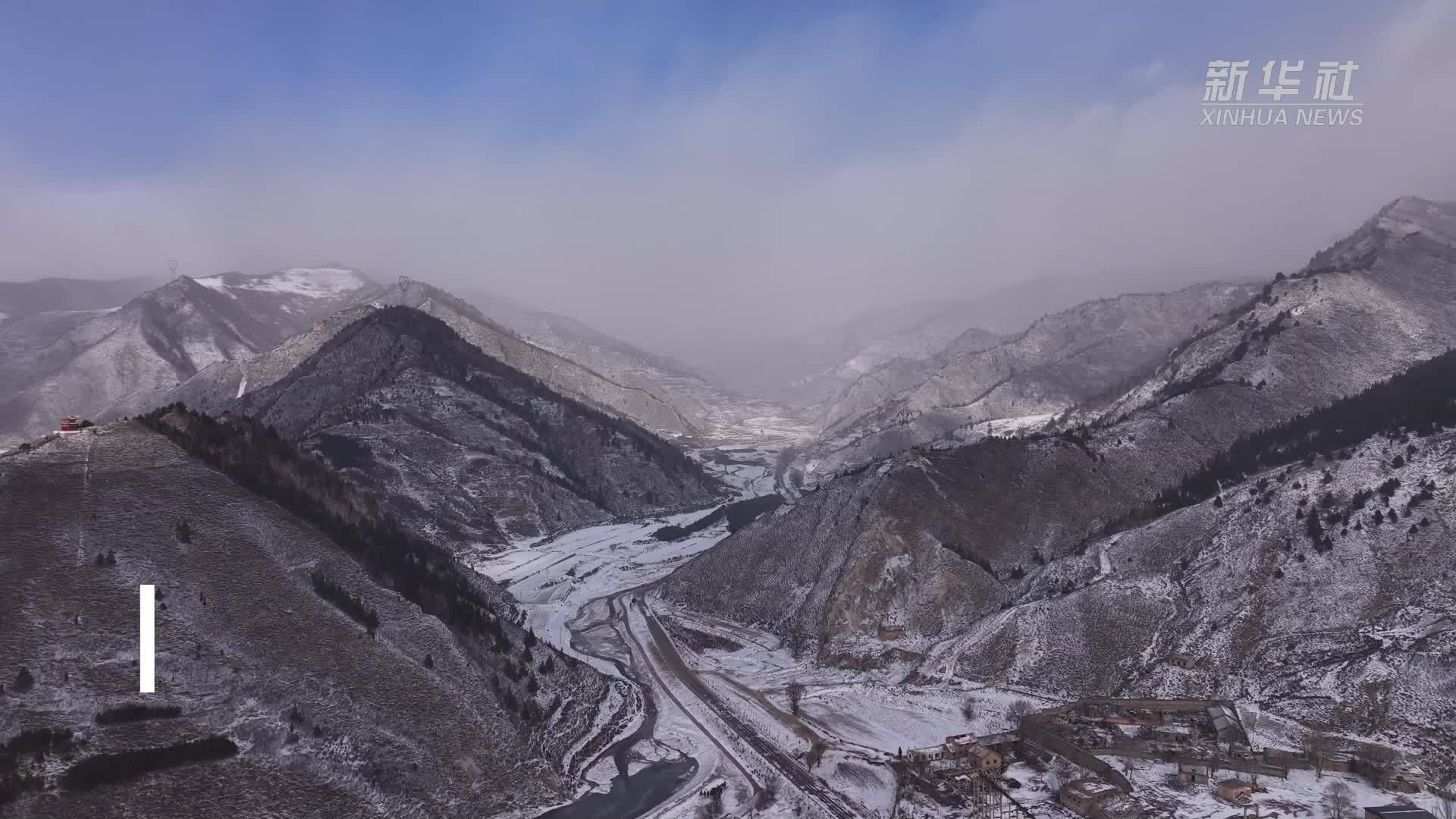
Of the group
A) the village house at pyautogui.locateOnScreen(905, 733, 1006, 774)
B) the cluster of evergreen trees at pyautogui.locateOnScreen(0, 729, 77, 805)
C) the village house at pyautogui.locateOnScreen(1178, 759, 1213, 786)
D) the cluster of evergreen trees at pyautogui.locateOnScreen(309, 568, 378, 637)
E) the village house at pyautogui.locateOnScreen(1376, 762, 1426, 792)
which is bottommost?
the village house at pyautogui.locateOnScreen(905, 733, 1006, 774)

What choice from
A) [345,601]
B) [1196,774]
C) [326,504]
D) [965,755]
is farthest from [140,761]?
[1196,774]

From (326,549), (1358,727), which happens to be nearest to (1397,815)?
(1358,727)

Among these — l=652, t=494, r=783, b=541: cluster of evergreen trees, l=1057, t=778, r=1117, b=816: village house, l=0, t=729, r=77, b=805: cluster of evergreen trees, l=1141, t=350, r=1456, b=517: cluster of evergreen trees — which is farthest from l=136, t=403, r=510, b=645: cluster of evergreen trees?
l=652, t=494, r=783, b=541: cluster of evergreen trees

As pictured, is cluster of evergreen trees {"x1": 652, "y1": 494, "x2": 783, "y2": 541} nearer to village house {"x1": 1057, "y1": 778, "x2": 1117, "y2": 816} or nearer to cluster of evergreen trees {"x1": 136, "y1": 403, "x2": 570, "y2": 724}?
cluster of evergreen trees {"x1": 136, "y1": 403, "x2": 570, "y2": 724}

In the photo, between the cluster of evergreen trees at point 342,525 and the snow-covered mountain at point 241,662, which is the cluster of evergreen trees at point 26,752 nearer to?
the snow-covered mountain at point 241,662

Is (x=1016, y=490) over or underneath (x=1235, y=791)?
over

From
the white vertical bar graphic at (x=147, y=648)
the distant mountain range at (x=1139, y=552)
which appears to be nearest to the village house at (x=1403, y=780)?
the distant mountain range at (x=1139, y=552)

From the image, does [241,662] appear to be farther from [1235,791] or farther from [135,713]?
[1235,791]
